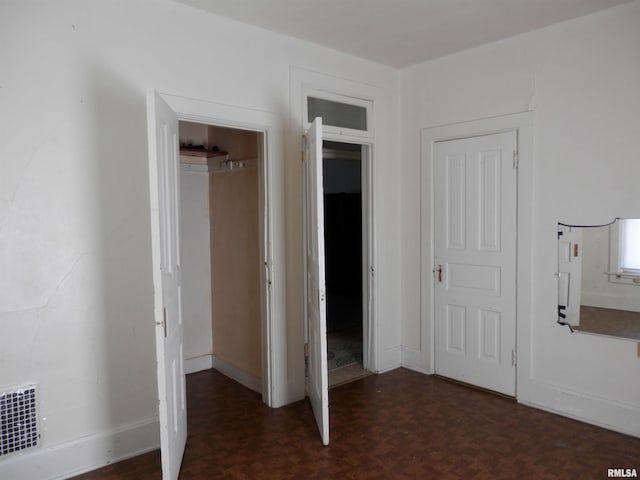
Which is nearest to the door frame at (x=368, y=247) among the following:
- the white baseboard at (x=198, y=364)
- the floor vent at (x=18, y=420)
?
the white baseboard at (x=198, y=364)

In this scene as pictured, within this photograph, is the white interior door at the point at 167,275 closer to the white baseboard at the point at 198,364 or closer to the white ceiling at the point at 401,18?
the white ceiling at the point at 401,18

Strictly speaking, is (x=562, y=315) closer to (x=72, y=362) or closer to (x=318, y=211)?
(x=318, y=211)

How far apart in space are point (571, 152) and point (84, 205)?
10.6 feet

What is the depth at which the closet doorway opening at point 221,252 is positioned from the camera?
157 inches

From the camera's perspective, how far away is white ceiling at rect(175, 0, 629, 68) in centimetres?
303

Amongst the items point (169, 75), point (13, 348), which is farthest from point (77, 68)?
point (13, 348)

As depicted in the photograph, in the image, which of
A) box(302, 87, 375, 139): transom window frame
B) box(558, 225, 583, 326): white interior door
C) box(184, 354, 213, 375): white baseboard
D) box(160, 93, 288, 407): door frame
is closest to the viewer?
box(558, 225, 583, 326): white interior door

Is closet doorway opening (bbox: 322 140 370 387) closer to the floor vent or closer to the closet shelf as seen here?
the closet shelf

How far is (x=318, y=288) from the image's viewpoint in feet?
9.85

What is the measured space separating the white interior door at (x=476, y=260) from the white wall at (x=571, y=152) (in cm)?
19

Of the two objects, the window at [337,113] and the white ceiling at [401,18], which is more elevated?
the white ceiling at [401,18]

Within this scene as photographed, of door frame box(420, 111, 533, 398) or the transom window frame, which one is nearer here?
door frame box(420, 111, 533, 398)

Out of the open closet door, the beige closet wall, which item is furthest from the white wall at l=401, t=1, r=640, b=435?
the beige closet wall

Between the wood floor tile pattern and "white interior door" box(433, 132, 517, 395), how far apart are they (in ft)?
1.06
